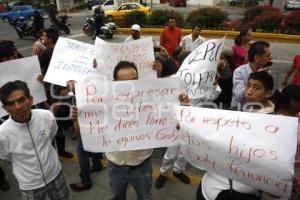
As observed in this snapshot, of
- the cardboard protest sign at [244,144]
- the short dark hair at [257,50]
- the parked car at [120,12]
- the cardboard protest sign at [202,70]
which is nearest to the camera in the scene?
→ the cardboard protest sign at [244,144]

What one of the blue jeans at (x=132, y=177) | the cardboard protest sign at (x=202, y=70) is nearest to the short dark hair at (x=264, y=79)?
the cardboard protest sign at (x=202, y=70)

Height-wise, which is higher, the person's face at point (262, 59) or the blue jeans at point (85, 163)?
the person's face at point (262, 59)

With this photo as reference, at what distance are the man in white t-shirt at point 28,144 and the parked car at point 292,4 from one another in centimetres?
2860

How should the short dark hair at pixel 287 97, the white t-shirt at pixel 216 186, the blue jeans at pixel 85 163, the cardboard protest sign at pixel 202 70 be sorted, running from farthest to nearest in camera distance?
the blue jeans at pixel 85 163
the cardboard protest sign at pixel 202 70
the short dark hair at pixel 287 97
the white t-shirt at pixel 216 186

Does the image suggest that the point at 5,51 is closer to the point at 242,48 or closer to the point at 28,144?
the point at 28,144

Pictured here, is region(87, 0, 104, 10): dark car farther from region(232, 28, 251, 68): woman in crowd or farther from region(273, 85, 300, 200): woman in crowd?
region(273, 85, 300, 200): woman in crowd

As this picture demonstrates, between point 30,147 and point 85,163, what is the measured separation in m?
1.18

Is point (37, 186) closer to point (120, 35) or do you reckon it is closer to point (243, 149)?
point (243, 149)

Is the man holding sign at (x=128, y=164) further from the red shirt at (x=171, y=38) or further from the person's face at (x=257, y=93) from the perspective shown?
the red shirt at (x=171, y=38)

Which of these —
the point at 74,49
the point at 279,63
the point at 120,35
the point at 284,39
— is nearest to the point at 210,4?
the point at 120,35

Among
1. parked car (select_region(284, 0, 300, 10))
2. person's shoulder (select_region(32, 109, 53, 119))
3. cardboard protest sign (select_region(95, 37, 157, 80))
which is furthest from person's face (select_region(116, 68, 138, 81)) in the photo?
parked car (select_region(284, 0, 300, 10))

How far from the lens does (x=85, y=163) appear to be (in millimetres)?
3520

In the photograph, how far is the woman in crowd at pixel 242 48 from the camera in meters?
4.93

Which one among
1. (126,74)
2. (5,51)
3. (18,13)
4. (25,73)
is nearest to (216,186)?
(126,74)
